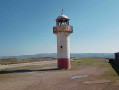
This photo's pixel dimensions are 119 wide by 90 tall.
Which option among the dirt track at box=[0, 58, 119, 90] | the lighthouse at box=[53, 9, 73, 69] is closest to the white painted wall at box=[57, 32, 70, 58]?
the lighthouse at box=[53, 9, 73, 69]

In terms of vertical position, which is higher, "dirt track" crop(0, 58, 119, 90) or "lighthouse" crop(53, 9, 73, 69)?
"lighthouse" crop(53, 9, 73, 69)

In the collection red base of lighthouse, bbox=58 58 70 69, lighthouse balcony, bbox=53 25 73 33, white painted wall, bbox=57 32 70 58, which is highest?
lighthouse balcony, bbox=53 25 73 33

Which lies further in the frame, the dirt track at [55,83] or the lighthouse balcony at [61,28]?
the lighthouse balcony at [61,28]

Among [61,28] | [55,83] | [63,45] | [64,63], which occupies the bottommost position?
[55,83]

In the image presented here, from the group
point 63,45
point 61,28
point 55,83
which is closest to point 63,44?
point 63,45

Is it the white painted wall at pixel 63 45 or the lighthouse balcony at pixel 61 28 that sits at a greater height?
the lighthouse balcony at pixel 61 28

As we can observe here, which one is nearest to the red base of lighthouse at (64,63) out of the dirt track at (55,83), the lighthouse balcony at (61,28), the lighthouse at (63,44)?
the lighthouse at (63,44)

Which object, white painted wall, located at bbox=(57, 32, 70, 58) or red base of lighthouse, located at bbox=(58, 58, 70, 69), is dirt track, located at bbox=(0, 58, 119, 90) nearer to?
red base of lighthouse, located at bbox=(58, 58, 70, 69)

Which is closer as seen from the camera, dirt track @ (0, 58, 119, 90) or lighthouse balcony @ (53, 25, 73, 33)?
dirt track @ (0, 58, 119, 90)

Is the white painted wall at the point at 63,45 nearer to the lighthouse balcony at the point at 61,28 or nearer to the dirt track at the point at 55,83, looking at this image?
the lighthouse balcony at the point at 61,28

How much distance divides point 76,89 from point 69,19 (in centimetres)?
1405

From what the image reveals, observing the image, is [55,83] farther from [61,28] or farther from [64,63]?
[61,28]

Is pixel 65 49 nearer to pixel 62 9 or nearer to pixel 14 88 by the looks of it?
pixel 62 9

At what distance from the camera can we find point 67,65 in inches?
815
